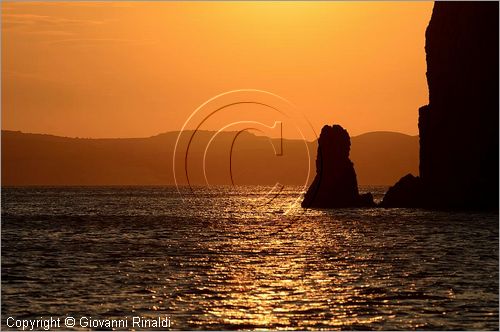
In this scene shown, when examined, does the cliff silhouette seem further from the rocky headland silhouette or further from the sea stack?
the sea stack

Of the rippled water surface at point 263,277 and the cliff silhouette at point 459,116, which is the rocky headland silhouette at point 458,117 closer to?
the cliff silhouette at point 459,116

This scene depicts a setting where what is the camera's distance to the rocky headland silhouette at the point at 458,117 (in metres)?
145

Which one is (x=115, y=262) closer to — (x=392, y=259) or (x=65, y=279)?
(x=65, y=279)

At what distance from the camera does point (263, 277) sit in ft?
173

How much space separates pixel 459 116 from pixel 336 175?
895 inches

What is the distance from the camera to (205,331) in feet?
119

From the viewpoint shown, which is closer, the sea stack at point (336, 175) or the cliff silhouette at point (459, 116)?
the cliff silhouette at point (459, 116)

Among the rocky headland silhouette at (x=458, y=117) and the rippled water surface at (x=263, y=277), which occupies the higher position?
the rocky headland silhouette at (x=458, y=117)

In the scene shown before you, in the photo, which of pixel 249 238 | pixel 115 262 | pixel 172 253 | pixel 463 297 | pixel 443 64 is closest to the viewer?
pixel 463 297

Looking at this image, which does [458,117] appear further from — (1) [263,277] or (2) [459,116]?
(1) [263,277]

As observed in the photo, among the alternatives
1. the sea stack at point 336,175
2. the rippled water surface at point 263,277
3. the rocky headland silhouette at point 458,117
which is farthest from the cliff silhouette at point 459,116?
the rippled water surface at point 263,277

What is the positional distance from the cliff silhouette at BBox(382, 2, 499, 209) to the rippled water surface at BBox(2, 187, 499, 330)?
169 feet

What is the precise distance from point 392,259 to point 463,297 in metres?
19.3

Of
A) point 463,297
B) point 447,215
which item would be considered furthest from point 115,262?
point 447,215
